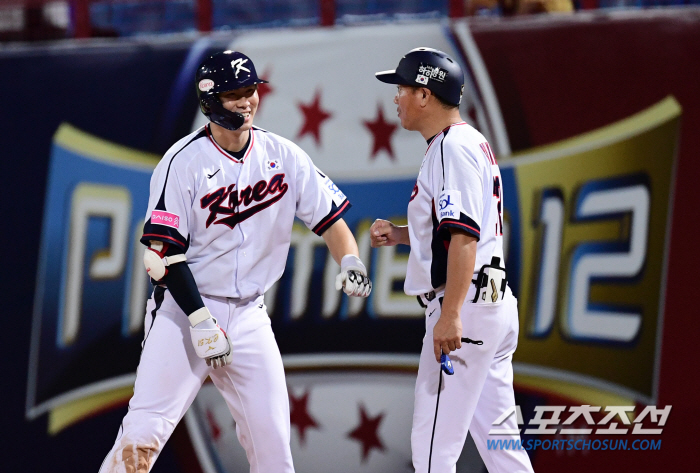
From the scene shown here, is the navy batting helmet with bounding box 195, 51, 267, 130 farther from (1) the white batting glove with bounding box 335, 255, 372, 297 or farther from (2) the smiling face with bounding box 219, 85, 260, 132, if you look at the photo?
(1) the white batting glove with bounding box 335, 255, 372, 297

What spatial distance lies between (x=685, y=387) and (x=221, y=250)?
2.45 meters

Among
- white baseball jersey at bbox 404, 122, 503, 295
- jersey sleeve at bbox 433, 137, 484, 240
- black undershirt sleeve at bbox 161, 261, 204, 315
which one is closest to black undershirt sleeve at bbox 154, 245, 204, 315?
black undershirt sleeve at bbox 161, 261, 204, 315

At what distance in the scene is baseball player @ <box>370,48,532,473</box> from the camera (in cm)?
258

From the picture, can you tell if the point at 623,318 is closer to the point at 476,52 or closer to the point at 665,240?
the point at 665,240

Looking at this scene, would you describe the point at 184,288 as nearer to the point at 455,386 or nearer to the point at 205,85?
the point at 205,85

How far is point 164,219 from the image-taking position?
274cm

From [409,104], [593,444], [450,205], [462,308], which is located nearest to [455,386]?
[462,308]

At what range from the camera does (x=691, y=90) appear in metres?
3.91

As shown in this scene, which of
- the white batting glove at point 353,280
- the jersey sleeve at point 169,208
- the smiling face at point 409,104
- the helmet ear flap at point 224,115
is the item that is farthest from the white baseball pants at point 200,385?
the smiling face at point 409,104

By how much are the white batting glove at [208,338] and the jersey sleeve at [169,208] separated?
272 millimetres

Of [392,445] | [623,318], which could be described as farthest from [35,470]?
[623,318]

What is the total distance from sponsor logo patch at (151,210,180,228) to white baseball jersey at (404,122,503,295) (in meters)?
0.83

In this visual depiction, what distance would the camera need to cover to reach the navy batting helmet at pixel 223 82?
2.81m

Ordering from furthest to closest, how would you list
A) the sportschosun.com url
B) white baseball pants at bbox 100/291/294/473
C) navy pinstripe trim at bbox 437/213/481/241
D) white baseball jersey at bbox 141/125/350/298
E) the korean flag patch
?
1. the sportschosun.com url
2. the korean flag patch
3. white baseball jersey at bbox 141/125/350/298
4. white baseball pants at bbox 100/291/294/473
5. navy pinstripe trim at bbox 437/213/481/241
